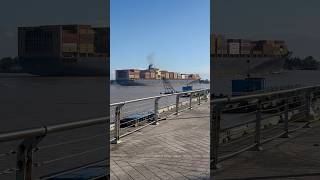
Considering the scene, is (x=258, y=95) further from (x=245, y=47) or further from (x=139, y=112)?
(x=139, y=112)

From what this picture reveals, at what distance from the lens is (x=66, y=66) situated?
1.99 meters

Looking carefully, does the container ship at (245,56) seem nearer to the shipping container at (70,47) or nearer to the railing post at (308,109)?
the shipping container at (70,47)

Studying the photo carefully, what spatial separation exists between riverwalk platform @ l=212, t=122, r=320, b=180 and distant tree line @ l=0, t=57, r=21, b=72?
1030 mm

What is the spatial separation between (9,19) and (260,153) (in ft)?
5.21

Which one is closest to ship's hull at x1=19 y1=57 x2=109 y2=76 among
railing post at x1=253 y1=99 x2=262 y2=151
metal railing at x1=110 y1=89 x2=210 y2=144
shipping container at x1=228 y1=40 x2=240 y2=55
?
shipping container at x1=228 y1=40 x2=240 y2=55

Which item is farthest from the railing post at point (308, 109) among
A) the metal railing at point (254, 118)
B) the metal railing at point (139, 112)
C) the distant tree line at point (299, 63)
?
the metal railing at point (139, 112)

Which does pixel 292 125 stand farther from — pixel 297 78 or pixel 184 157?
pixel 184 157

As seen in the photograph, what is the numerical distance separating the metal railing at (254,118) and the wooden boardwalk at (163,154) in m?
0.17

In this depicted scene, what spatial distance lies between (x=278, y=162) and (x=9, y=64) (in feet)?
4.71

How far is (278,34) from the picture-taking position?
2.90m

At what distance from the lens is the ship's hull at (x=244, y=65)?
7.54ft

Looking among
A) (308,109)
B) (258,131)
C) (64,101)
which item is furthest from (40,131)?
(308,109)

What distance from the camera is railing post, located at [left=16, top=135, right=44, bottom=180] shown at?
1.46m

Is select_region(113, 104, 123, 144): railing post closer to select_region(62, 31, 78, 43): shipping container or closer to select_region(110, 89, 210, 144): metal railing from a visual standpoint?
select_region(110, 89, 210, 144): metal railing
